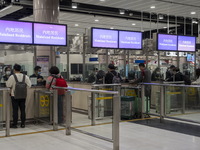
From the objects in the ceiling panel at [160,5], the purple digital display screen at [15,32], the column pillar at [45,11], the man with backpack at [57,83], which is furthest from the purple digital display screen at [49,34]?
the ceiling panel at [160,5]

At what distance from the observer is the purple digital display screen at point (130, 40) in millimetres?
9484

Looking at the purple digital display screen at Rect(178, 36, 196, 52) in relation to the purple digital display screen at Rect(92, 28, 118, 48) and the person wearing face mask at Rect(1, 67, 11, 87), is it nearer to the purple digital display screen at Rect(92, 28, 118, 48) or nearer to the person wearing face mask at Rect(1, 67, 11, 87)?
the purple digital display screen at Rect(92, 28, 118, 48)

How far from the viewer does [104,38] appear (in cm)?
905

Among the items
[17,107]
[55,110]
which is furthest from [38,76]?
[55,110]

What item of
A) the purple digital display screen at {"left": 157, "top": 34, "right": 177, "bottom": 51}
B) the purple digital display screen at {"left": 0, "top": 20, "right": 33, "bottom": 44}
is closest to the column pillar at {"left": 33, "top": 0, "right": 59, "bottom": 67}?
the purple digital display screen at {"left": 0, "top": 20, "right": 33, "bottom": 44}

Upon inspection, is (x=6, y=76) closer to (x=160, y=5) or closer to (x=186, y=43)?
(x=186, y=43)

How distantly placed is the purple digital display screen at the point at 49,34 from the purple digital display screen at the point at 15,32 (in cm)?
Result: 20

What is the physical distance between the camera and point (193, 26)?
1745 centimetres

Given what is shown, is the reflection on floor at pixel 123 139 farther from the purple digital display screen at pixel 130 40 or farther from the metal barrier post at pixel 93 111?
the purple digital display screen at pixel 130 40

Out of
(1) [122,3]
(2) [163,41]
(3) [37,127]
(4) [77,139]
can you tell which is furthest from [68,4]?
(4) [77,139]

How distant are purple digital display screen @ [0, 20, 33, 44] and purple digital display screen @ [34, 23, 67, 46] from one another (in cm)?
20

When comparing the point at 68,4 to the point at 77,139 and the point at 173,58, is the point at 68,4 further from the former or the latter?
the point at 77,139

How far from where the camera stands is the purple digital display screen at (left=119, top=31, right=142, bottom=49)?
9484mm

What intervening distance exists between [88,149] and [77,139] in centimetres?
77
